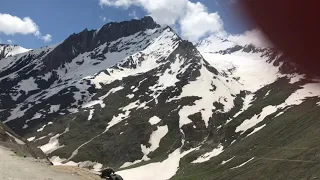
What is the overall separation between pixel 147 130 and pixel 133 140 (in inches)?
402

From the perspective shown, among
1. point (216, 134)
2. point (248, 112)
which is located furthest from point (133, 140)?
point (248, 112)

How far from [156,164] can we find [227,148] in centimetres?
2957

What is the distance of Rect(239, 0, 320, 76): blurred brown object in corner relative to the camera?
119 inches

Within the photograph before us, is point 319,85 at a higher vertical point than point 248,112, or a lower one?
lower

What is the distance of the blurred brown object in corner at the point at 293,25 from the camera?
9.93ft

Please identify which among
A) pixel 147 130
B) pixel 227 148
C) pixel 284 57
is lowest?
pixel 284 57

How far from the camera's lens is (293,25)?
3.22m

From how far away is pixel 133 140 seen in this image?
184 m

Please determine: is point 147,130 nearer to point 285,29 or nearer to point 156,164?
point 156,164

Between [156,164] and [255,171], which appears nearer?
[255,171]

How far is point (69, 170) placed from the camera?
2505 centimetres

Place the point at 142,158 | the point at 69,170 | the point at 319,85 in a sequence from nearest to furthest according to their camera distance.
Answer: the point at 319,85 → the point at 69,170 → the point at 142,158

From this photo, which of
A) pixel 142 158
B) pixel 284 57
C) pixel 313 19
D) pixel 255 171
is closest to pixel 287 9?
pixel 313 19

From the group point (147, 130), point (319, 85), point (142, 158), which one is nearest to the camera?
point (319, 85)
